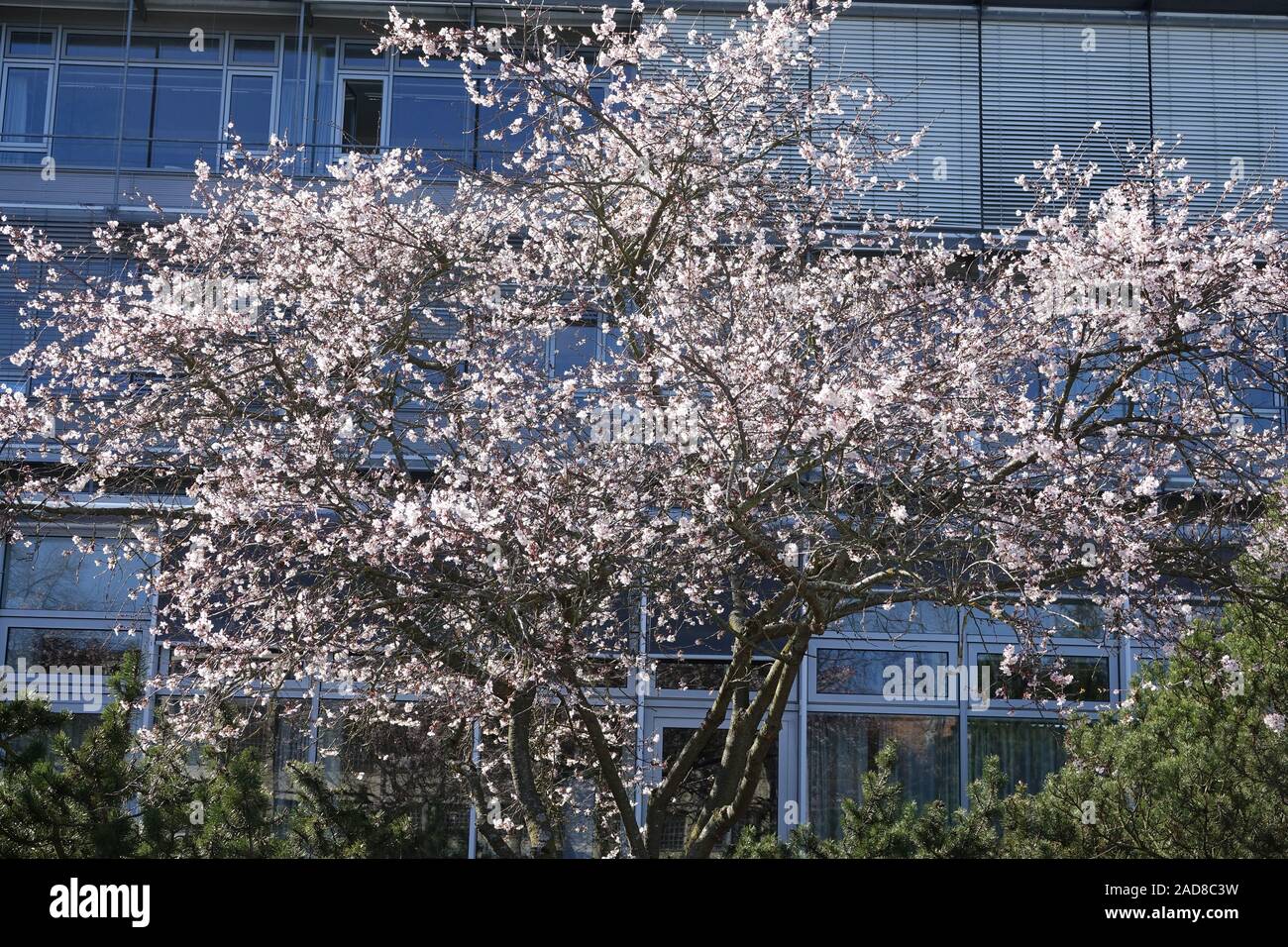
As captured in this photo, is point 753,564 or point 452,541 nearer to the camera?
point 452,541

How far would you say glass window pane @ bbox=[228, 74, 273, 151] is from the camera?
1313 centimetres

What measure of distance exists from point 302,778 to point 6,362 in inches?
243

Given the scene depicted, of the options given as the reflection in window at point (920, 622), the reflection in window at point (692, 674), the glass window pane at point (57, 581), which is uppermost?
the glass window pane at point (57, 581)

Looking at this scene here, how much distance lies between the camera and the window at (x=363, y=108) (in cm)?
1325

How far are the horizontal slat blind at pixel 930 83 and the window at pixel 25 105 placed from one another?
760 centimetres

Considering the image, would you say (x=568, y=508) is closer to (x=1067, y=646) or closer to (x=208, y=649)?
(x=208, y=649)

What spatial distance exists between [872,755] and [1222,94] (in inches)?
292

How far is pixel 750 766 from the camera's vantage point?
713 cm

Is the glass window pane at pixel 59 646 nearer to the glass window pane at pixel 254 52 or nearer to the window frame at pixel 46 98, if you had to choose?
the window frame at pixel 46 98

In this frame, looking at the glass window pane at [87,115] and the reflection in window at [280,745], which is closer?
the reflection in window at [280,745]

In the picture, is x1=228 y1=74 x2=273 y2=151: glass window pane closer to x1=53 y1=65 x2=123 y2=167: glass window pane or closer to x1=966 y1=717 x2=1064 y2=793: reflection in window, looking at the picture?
x1=53 y1=65 x2=123 y2=167: glass window pane

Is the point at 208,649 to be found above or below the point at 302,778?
above

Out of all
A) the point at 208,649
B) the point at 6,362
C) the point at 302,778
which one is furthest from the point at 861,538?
the point at 6,362

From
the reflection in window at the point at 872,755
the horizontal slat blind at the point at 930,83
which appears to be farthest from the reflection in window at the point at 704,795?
the horizontal slat blind at the point at 930,83
